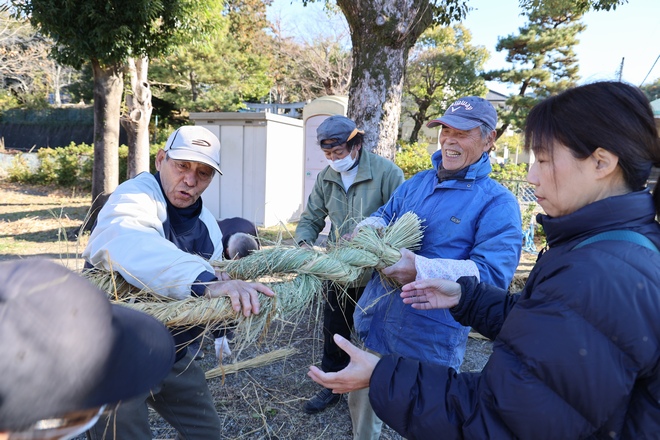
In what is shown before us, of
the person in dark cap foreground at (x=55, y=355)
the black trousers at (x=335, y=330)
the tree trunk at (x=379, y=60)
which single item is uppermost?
the tree trunk at (x=379, y=60)

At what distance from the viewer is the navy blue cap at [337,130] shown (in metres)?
2.86

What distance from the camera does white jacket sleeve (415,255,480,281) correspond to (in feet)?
5.82

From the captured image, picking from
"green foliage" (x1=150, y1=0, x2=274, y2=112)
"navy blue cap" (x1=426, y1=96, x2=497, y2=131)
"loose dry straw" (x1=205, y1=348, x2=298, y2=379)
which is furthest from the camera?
"green foliage" (x1=150, y1=0, x2=274, y2=112)

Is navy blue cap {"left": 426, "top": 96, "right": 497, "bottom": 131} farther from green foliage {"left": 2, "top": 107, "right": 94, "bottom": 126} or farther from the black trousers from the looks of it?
green foliage {"left": 2, "top": 107, "right": 94, "bottom": 126}

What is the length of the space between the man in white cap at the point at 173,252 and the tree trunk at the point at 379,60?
256cm

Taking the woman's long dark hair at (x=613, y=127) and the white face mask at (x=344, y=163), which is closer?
the woman's long dark hair at (x=613, y=127)

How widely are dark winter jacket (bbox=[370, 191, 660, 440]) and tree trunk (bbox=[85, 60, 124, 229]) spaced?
7.75m

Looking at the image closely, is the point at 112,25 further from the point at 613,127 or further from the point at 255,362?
the point at 613,127

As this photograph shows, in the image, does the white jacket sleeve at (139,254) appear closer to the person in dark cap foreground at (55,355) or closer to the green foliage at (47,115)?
the person in dark cap foreground at (55,355)

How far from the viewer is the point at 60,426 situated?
29.2 inches

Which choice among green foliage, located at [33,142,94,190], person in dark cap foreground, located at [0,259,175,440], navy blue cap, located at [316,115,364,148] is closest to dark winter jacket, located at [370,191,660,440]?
person in dark cap foreground, located at [0,259,175,440]

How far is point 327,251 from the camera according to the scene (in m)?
2.17

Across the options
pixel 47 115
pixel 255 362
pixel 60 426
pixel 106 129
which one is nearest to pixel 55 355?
pixel 60 426

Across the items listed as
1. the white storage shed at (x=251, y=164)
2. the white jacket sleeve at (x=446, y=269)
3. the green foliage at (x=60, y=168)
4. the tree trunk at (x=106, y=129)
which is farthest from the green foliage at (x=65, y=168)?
the white jacket sleeve at (x=446, y=269)
